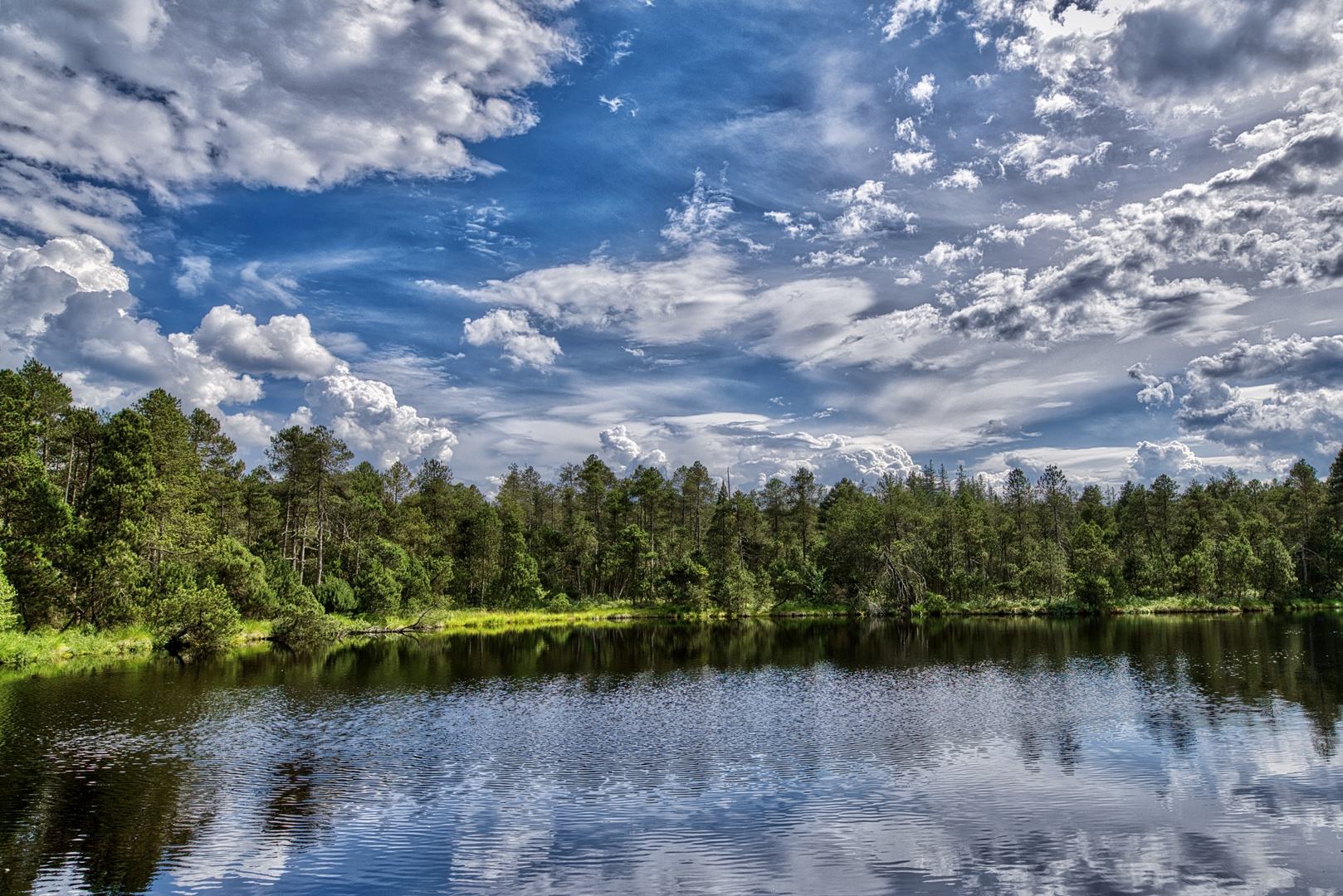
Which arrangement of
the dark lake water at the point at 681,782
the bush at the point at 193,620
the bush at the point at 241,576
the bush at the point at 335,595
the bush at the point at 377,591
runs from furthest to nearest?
the bush at the point at 377,591 → the bush at the point at 335,595 → the bush at the point at 241,576 → the bush at the point at 193,620 → the dark lake water at the point at 681,782

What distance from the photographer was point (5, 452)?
4759cm


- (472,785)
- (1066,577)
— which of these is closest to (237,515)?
(472,785)

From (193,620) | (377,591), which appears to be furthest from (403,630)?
Answer: (193,620)

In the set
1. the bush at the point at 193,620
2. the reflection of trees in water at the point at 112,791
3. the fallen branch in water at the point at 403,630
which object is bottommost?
the fallen branch in water at the point at 403,630

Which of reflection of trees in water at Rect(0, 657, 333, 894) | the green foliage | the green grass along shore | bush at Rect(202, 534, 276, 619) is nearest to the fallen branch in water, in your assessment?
the green grass along shore

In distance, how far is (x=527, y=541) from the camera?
114688mm

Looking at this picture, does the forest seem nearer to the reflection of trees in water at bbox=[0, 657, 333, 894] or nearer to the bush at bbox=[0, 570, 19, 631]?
the bush at bbox=[0, 570, 19, 631]

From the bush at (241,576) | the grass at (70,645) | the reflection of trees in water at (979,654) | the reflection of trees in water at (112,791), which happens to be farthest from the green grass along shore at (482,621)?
the reflection of trees in water at (112,791)

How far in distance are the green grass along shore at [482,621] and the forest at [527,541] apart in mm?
790

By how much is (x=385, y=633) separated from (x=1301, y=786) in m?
71.9

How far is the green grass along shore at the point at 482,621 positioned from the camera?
45.9 metres

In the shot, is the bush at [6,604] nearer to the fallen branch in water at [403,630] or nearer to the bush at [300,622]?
the bush at [300,622]

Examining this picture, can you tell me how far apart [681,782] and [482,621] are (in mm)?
67078

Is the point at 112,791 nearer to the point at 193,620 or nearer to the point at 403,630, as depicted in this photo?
the point at 193,620
